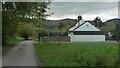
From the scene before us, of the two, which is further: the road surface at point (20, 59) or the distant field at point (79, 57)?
the road surface at point (20, 59)

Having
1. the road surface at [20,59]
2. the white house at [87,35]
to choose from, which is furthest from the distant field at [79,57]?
the white house at [87,35]

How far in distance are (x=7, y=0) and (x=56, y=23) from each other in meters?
133

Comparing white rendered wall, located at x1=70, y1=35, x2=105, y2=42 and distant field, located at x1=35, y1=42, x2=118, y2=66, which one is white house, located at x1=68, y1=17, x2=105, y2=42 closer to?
white rendered wall, located at x1=70, y1=35, x2=105, y2=42

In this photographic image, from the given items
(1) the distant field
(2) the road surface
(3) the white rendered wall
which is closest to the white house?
(3) the white rendered wall

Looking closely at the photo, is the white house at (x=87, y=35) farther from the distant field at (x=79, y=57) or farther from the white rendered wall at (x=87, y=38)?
the distant field at (x=79, y=57)

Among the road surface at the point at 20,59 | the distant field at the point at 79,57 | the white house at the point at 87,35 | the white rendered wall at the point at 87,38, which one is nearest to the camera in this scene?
the distant field at the point at 79,57

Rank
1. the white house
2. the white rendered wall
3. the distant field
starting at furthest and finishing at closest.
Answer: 1. the white house
2. the white rendered wall
3. the distant field

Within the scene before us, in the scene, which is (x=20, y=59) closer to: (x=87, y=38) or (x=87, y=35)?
(x=87, y=38)

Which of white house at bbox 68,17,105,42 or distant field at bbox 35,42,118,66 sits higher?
distant field at bbox 35,42,118,66

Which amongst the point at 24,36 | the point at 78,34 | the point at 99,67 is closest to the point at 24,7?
the point at 99,67

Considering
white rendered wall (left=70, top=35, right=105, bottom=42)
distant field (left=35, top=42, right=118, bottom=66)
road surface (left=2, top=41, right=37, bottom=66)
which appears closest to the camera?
distant field (left=35, top=42, right=118, bottom=66)

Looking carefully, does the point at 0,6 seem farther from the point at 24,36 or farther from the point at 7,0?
the point at 24,36

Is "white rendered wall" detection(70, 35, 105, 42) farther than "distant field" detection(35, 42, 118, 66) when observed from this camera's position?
Yes

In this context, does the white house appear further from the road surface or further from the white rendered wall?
the road surface
